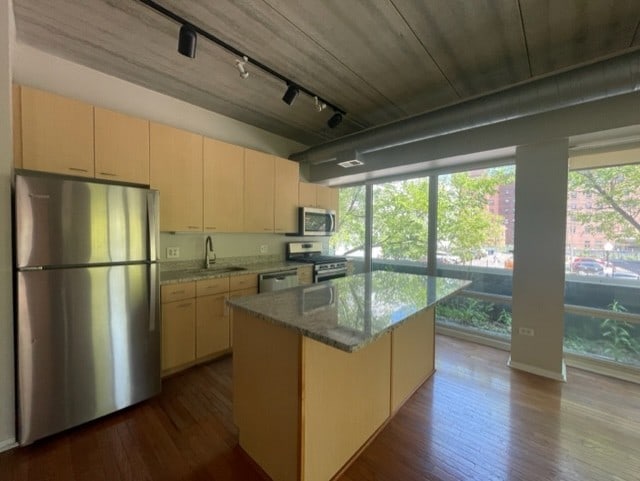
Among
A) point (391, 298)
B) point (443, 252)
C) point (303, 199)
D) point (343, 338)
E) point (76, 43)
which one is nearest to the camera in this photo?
point (343, 338)

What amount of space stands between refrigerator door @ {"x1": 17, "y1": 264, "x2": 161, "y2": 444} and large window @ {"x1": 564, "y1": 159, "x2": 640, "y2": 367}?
402 centimetres

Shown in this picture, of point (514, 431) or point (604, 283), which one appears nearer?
point (514, 431)

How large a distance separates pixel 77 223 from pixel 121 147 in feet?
2.89

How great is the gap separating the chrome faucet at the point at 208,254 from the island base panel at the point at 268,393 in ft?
5.92

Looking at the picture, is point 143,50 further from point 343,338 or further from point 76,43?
point 343,338

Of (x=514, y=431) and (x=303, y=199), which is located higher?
(x=303, y=199)

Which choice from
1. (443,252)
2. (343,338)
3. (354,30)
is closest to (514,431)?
(343,338)

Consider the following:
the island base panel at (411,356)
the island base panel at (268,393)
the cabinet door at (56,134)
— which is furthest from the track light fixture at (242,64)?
the island base panel at (411,356)

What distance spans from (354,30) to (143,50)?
5.37 feet

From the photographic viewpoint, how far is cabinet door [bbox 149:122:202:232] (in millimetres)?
2566

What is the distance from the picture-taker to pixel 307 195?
4215 mm

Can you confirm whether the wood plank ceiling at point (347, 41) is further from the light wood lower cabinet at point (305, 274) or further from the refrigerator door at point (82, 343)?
the light wood lower cabinet at point (305, 274)

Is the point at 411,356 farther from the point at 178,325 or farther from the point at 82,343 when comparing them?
the point at 82,343

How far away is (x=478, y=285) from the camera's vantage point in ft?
11.4
